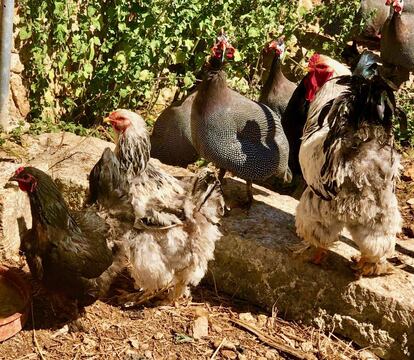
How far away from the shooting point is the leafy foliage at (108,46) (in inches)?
200

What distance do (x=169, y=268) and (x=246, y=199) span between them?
4.00 feet

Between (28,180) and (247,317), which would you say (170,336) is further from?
(28,180)

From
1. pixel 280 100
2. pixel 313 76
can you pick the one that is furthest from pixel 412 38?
pixel 313 76

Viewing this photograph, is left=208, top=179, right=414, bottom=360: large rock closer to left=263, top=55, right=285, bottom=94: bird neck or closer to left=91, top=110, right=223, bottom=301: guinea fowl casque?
left=91, top=110, right=223, bottom=301: guinea fowl casque

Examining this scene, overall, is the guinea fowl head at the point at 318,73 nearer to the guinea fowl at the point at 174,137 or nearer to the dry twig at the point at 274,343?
the guinea fowl at the point at 174,137

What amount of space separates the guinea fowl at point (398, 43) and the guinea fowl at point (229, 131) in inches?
159

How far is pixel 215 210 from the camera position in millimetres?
3494

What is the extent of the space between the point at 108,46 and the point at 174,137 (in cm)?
116

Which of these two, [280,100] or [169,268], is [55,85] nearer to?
[280,100]

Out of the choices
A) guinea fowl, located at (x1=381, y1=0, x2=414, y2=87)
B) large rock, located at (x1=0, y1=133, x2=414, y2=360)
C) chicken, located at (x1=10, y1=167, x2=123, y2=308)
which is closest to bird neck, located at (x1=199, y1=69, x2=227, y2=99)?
large rock, located at (x1=0, y1=133, x2=414, y2=360)

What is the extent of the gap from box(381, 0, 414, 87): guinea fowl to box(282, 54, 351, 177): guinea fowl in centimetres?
335

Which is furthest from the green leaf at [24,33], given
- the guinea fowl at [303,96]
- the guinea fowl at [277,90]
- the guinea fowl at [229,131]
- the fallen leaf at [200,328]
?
the fallen leaf at [200,328]

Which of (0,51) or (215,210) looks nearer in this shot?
(215,210)

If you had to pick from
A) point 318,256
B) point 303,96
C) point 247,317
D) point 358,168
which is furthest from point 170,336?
point 303,96
